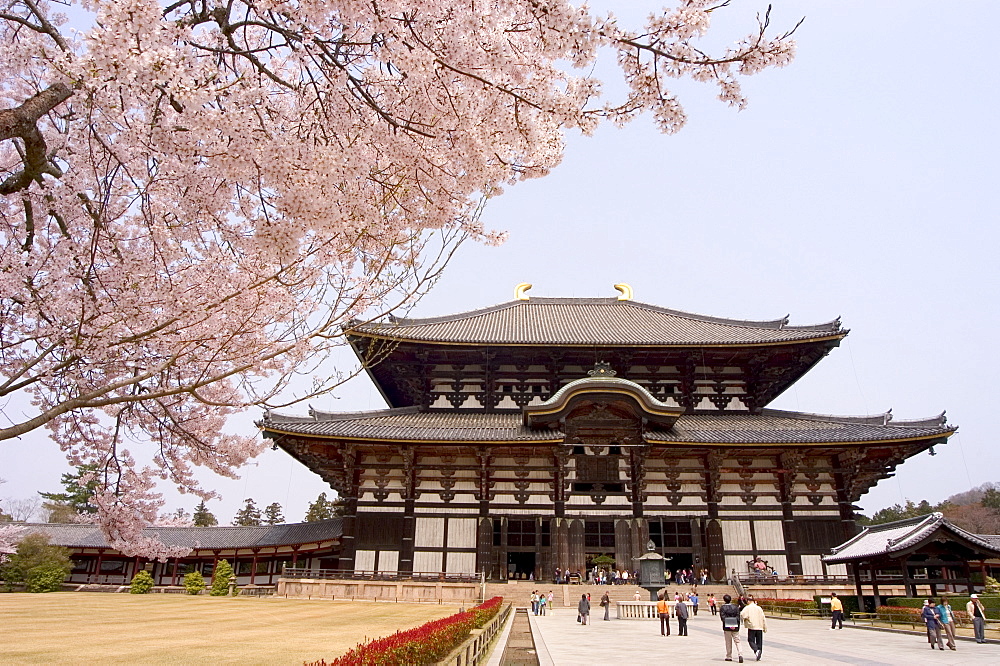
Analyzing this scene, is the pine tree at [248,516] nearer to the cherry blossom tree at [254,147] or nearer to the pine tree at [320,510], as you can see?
the pine tree at [320,510]

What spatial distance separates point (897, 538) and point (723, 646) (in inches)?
313

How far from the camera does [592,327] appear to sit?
30891mm

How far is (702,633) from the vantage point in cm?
Result: 1482

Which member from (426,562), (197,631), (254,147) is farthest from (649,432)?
(254,147)

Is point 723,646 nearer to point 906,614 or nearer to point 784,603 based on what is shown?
point 906,614

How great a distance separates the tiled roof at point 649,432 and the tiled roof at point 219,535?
10163mm

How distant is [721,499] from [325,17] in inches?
925

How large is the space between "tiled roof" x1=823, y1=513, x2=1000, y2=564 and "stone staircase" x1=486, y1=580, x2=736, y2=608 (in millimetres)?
4378

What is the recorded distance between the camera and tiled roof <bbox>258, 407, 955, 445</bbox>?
22359 mm

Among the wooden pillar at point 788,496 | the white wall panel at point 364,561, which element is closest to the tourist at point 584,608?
the white wall panel at point 364,561

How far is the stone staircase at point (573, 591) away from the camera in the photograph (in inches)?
820

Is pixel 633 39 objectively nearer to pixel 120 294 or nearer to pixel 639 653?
pixel 120 294

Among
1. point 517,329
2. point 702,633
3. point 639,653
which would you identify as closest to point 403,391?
point 517,329

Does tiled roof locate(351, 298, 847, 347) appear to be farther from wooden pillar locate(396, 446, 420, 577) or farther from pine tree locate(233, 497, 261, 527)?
pine tree locate(233, 497, 261, 527)
